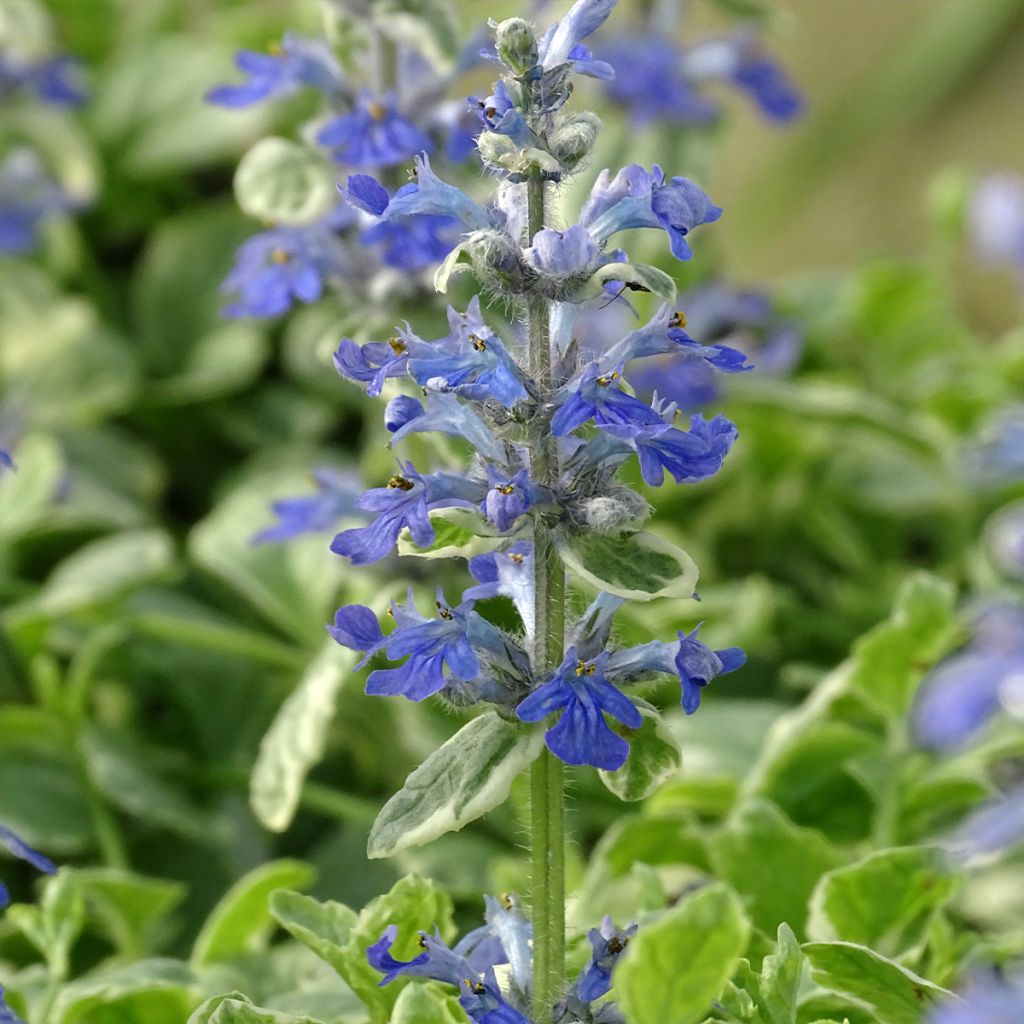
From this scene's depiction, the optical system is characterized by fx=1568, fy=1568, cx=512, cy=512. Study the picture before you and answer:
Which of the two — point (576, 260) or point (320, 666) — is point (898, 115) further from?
point (576, 260)

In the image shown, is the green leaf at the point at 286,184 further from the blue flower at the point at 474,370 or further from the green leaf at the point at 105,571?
the blue flower at the point at 474,370

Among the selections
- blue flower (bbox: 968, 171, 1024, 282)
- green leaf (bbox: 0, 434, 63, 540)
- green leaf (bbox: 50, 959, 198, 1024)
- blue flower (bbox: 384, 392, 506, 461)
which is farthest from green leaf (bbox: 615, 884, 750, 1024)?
blue flower (bbox: 968, 171, 1024, 282)

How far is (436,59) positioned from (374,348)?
42cm

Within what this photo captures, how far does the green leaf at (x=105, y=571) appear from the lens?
1.19 metres

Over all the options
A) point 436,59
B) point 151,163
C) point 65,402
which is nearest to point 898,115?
point 151,163

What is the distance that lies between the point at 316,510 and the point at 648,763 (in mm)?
438

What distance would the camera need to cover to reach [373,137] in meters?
1.01

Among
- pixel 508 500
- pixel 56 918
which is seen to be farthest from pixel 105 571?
pixel 508 500

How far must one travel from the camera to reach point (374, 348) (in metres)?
0.69

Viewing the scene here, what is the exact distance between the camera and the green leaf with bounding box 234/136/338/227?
106 centimetres

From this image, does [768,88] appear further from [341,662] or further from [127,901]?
[127,901]

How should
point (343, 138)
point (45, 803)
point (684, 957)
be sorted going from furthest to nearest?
point (45, 803) → point (343, 138) → point (684, 957)

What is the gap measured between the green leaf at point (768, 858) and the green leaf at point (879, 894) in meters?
0.06

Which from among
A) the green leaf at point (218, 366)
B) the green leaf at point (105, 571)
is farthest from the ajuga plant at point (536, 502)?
the green leaf at point (218, 366)
